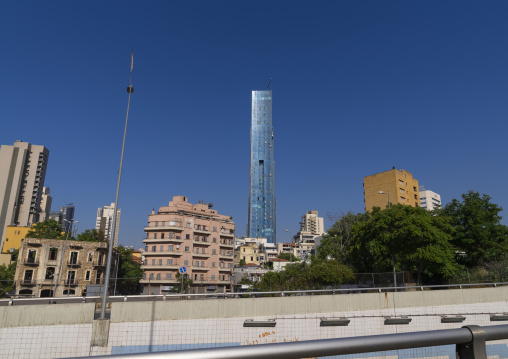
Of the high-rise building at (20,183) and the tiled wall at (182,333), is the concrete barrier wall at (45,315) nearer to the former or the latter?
the tiled wall at (182,333)

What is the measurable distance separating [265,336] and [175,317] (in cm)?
435

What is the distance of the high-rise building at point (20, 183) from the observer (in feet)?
307

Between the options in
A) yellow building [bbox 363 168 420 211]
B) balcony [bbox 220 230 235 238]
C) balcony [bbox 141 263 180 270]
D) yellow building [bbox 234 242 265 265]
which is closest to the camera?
balcony [bbox 141 263 180 270]

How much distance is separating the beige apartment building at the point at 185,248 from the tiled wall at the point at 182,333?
42.2 m

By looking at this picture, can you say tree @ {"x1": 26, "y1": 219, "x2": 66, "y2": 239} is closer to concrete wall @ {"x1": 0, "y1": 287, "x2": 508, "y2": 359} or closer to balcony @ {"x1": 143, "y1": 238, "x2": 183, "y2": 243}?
balcony @ {"x1": 143, "y1": 238, "x2": 183, "y2": 243}

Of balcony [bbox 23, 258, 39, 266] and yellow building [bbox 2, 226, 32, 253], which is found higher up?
yellow building [bbox 2, 226, 32, 253]

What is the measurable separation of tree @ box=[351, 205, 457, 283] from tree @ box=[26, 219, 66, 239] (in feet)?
190

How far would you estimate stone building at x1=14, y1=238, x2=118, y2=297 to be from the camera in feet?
163

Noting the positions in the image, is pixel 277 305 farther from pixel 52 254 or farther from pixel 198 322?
pixel 52 254

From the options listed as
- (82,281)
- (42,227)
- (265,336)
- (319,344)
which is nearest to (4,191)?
(42,227)

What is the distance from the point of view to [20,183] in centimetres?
9794

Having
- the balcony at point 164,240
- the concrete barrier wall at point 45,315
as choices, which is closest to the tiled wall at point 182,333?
the concrete barrier wall at point 45,315

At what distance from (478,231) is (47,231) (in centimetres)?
7090

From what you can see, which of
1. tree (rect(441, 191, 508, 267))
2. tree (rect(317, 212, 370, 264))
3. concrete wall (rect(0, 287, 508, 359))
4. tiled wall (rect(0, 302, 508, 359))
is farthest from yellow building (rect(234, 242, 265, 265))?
tiled wall (rect(0, 302, 508, 359))
